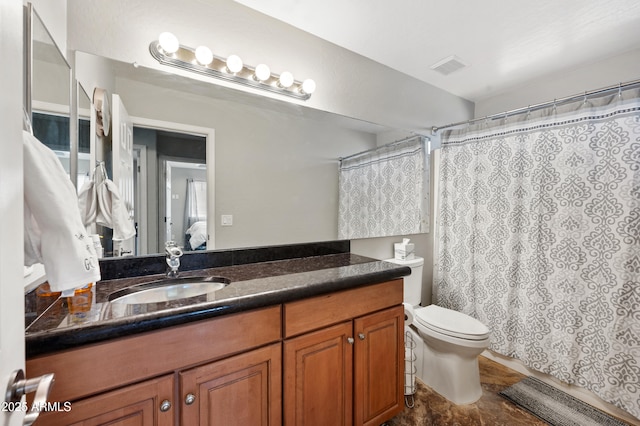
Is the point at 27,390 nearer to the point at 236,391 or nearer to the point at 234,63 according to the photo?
the point at 236,391

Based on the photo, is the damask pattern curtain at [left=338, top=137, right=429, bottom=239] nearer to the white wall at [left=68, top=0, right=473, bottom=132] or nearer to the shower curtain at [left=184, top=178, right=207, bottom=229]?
the white wall at [left=68, top=0, right=473, bottom=132]

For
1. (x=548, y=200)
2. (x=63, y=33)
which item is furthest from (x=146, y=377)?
(x=548, y=200)

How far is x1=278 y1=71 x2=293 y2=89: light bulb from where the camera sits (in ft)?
5.08

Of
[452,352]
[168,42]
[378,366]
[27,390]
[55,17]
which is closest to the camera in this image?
[27,390]

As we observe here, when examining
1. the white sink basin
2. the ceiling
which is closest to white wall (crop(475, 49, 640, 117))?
the ceiling

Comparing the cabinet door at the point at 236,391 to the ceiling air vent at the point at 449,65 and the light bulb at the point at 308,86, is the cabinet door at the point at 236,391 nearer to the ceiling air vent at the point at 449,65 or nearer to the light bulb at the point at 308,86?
the light bulb at the point at 308,86

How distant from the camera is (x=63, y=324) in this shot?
745 millimetres

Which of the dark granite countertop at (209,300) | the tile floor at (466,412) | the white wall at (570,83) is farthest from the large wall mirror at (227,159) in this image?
the white wall at (570,83)

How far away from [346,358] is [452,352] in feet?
3.05

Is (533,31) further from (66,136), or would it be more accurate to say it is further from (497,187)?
(66,136)

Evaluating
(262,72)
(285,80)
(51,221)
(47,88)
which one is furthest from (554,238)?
(47,88)

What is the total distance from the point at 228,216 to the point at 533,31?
2103mm

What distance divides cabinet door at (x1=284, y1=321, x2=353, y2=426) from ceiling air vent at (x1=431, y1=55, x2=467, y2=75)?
192 cm

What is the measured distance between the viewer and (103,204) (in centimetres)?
113
